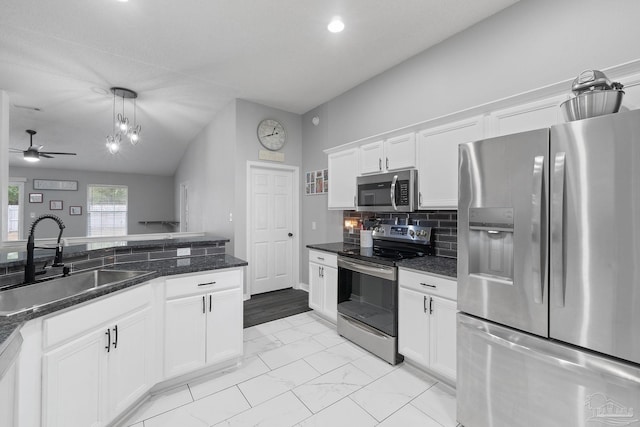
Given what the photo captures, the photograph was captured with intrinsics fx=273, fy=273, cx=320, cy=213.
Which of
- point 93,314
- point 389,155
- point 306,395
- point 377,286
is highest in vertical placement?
point 389,155

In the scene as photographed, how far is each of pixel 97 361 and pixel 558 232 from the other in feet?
8.31

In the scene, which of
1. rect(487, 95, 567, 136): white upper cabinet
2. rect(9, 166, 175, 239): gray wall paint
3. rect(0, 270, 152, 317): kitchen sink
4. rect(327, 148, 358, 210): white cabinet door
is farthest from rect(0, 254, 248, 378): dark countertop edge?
rect(9, 166, 175, 239): gray wall paint

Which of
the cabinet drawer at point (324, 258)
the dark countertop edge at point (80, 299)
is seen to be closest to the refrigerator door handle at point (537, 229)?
the cabinet drawer at point (324, 258)

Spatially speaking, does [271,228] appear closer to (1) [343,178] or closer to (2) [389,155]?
(1) [343,178]

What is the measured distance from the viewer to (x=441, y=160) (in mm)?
2379

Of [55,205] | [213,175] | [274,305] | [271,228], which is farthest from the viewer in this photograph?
[55,205]

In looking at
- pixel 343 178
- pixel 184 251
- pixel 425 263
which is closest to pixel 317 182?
pixel 343 178

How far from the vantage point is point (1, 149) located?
3.15 metres

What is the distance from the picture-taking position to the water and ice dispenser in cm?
151

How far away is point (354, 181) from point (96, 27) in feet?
9.65

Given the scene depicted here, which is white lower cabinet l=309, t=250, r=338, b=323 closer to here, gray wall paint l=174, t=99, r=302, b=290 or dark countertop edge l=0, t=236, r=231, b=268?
dark countertop edge l=0, t=236, r=231, b=268

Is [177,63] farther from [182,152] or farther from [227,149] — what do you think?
[182,152]

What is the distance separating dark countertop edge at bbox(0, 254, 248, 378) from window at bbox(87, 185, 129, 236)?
7440 millimetres

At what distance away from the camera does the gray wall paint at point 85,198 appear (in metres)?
7.18
